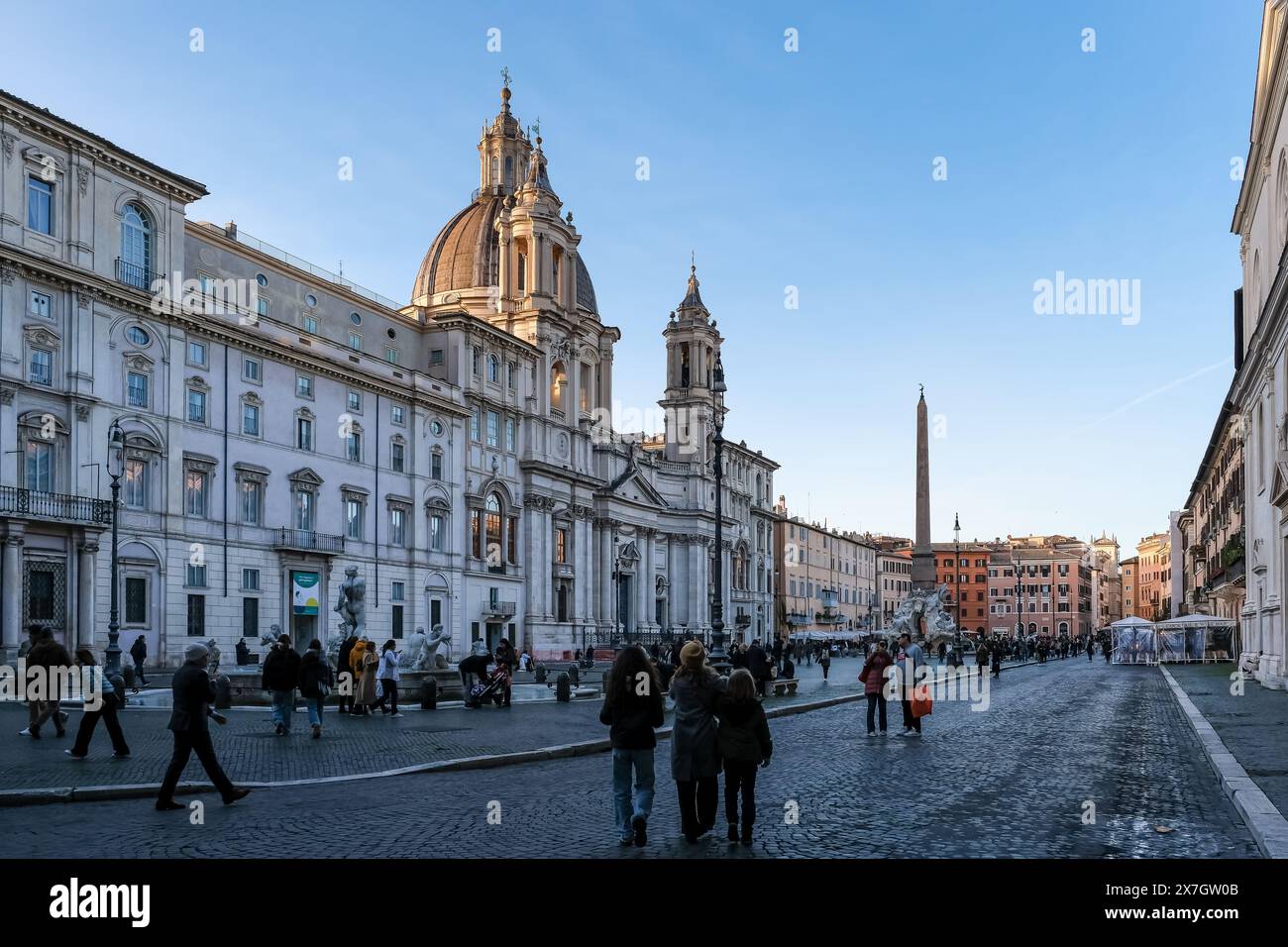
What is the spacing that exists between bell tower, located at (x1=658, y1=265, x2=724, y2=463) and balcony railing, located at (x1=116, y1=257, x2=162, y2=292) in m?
57.5

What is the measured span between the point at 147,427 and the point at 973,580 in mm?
136469

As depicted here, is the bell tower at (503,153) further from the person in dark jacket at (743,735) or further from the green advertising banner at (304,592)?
the person in dark jacket at (743,735)

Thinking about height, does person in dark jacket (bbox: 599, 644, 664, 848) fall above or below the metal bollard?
above

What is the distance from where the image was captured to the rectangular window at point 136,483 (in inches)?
1528

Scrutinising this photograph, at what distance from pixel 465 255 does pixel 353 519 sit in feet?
95.6

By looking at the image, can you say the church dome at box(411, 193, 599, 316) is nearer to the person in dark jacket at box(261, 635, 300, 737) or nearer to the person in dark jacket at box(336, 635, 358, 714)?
the person in dark jacket at box(336, 635, 358, 714)

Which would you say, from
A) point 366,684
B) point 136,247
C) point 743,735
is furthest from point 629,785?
point 136,247

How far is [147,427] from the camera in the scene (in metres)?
39.4

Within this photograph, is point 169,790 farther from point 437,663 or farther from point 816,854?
point 437,663

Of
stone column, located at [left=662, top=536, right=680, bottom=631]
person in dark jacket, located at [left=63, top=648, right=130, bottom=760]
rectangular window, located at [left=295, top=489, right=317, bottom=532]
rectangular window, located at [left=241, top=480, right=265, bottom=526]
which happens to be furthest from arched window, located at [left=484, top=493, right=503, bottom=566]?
person in dark jacket, located at [left=63, top=648, right=130, bottom=760]

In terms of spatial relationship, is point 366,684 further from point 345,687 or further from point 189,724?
point 189,724

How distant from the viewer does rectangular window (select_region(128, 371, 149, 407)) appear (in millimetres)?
38938

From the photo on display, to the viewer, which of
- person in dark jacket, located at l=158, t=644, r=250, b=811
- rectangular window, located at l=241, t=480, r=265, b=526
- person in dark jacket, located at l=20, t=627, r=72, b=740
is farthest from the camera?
rectangular window, located at l=241, t=480, r=265, b=526
